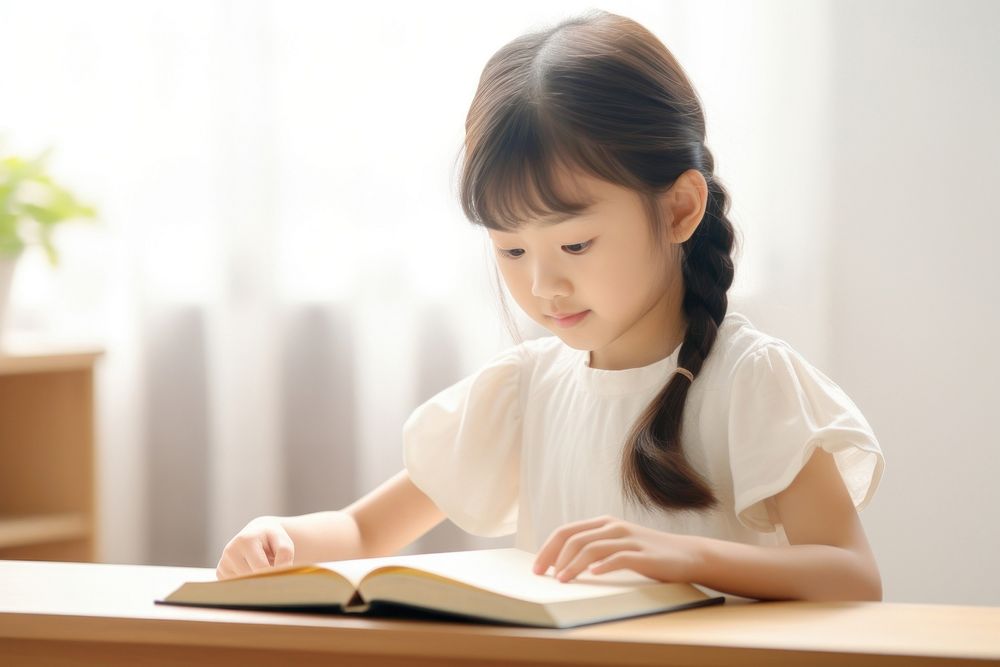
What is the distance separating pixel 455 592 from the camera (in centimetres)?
60

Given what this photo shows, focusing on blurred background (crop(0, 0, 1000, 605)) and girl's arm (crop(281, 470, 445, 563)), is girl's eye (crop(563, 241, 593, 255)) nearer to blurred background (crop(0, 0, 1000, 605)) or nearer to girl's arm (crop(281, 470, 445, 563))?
girl's arm (crop(281, 470, 445, 563))

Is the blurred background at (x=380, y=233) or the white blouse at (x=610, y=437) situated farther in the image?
the blurred background at (x=380, y=233)

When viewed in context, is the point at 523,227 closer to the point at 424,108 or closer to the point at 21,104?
the point at 424,108

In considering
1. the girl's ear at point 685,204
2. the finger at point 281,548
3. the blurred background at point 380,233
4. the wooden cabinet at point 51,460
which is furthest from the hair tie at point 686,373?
the wooden cabinet at point 51,460

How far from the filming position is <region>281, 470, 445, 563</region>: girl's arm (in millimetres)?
1044

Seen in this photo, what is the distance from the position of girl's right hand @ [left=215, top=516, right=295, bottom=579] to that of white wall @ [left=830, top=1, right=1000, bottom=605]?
3.56ft

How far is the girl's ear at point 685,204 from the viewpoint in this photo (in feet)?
3.10

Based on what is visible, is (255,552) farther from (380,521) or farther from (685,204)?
(685,204)

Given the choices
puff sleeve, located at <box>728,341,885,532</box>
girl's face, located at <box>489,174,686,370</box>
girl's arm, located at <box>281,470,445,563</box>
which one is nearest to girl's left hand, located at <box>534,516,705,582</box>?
puff sleeve, located at <box>728,341,885,532</box>

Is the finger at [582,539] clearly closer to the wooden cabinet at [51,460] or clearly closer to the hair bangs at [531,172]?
the hair bangs at [531,172]

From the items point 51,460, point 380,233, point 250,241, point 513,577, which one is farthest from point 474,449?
point 51,460

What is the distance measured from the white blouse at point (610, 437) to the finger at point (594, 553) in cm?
21

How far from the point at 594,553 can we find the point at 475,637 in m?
0.12

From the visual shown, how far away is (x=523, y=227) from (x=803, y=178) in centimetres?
96
